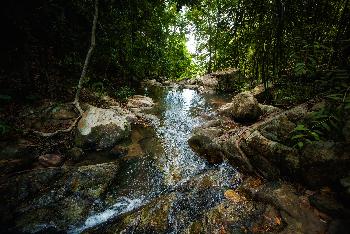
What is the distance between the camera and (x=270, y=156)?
14.3 ft

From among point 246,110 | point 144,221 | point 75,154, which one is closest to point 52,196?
point 75,154

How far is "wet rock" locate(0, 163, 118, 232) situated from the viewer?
4.04m

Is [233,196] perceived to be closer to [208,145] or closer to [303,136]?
[303,136]

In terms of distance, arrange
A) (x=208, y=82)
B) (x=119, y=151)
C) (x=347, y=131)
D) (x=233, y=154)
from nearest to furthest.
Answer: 1. (x=347, y=131)
2. (x=233, y=154)
3. (x=119, y=151)
4. (x=208, y=82)

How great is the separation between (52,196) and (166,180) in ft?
6.92

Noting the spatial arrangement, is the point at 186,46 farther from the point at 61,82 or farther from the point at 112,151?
the point at 112,151

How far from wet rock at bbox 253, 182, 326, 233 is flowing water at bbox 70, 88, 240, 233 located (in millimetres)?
784

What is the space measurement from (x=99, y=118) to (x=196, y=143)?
2.56 m

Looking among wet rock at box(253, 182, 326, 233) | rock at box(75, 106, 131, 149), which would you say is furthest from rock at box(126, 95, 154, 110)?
wet rock at box(253, 182, 326, 233)

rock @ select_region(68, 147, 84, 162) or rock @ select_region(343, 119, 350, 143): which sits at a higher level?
rock @ select_region(343, 119, 350, 143)

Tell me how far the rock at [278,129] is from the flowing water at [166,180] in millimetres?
996

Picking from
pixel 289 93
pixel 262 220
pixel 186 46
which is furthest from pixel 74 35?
pixel 186 46

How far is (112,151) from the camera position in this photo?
618cm

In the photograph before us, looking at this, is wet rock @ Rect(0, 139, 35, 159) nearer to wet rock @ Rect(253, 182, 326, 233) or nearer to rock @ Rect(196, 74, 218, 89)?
wet rock @ Rect(253, 182, 326, 233)
